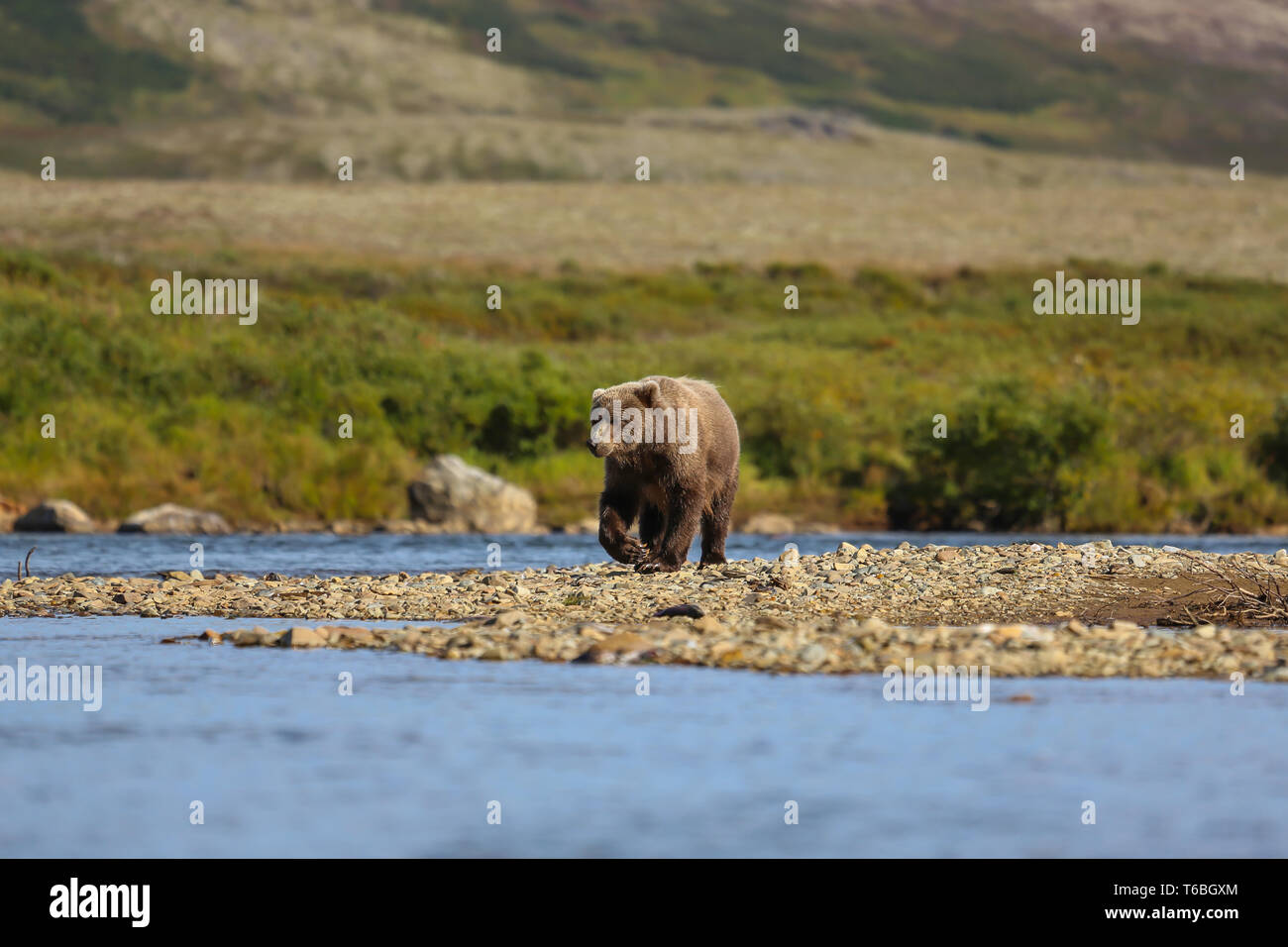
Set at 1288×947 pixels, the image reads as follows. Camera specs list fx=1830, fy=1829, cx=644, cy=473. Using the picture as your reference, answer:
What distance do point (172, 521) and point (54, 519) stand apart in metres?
2.06

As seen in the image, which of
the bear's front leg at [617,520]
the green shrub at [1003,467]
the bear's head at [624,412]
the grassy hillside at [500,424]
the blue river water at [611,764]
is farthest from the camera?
the green shrub at [1003,467]

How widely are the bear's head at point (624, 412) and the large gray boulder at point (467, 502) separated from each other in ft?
58.1

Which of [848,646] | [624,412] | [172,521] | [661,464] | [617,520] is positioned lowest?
[848,646]

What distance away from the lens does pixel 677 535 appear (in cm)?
1831

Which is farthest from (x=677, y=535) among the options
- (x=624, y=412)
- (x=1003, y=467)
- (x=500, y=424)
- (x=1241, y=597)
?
(x=500, y=424)

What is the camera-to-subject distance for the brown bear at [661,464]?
57.1 ft

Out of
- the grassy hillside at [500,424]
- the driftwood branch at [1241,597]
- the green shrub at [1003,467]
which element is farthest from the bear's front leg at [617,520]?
the green shrub at [1003,467]

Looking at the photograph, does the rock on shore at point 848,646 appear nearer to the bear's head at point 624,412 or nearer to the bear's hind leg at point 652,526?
the bear's head at point 624,412

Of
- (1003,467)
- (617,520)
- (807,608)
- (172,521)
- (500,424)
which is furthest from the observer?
(500,424)

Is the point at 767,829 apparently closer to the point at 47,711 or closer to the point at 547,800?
the point at 547,800

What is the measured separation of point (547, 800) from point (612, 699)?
3042 millimetres

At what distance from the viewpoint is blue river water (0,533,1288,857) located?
9062 mm

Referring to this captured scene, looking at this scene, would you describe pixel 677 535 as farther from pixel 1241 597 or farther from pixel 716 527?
pixel 1241 597
